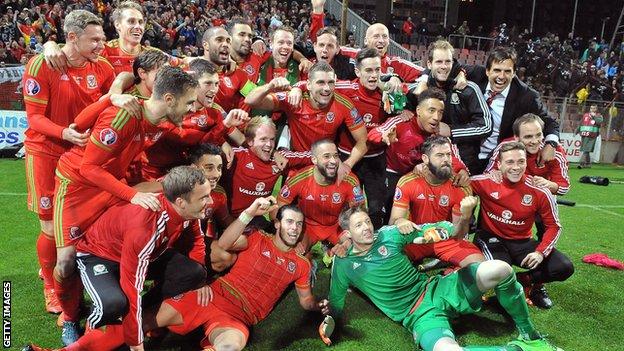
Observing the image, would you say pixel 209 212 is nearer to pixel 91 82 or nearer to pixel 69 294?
pixel 69 294

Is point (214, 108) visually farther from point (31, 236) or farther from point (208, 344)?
point (31, 236)

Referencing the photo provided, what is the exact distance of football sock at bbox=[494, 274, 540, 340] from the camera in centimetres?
392

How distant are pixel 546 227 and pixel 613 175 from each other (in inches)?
476

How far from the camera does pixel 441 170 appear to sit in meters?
4.91

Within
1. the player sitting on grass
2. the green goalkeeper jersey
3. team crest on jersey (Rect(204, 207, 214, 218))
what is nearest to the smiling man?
the player sitting on grass

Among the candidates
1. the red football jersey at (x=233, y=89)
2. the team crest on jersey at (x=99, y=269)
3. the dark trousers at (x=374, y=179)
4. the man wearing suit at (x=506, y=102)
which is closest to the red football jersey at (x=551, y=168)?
the man wearing suit at (x=506, y=102)

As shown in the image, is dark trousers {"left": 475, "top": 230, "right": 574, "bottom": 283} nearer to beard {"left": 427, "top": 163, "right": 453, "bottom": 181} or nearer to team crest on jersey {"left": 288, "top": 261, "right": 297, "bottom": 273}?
beard {"left": 427, "top": 163, "right": 453, "bottom": 181}

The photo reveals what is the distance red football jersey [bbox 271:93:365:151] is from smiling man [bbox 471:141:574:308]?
137cm

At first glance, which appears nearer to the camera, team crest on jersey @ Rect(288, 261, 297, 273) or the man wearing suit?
team crest on jersey @ Rect(288, 261, 297, 273)

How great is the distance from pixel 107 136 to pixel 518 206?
363cm

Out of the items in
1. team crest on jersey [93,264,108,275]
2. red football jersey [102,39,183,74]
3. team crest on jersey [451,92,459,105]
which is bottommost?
team crest on jersey [93,264,108,275]

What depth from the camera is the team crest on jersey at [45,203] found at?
4457 mm

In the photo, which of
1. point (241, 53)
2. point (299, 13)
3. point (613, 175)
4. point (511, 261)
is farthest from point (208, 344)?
point (299, 13)

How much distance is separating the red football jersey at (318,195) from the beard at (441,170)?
2.52 feet
